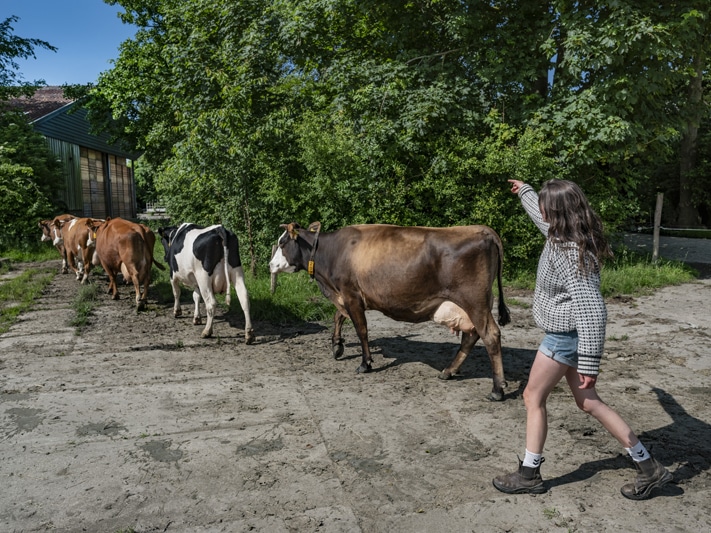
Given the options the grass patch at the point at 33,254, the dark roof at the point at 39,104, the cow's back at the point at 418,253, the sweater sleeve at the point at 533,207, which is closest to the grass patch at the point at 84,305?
the cow's back at the point at 418,253

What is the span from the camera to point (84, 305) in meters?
9.51

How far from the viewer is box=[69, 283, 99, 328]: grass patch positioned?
8602 millimetres

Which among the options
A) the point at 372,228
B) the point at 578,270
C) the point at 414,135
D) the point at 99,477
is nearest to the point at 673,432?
the point at 578,270

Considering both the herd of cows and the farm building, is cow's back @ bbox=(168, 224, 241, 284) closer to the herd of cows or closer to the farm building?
the herd of cows

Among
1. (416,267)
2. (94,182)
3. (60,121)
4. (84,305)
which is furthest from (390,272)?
(94,182)

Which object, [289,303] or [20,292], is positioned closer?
[289,303]

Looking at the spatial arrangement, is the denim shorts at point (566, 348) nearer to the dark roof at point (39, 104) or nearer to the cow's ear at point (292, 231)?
the cow's ear at point (292, 231)

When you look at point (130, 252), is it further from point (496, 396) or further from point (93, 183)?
point (93, 183)

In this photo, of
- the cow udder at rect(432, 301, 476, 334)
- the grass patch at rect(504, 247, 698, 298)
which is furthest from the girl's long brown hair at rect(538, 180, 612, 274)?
the grass patch at rect(504, 247, 698, 298)

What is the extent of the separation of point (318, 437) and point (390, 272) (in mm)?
2061

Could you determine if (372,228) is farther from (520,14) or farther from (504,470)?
(520,14)

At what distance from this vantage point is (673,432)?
4.53 metres

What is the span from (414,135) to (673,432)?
342 inches

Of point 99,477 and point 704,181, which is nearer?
point 99,477
